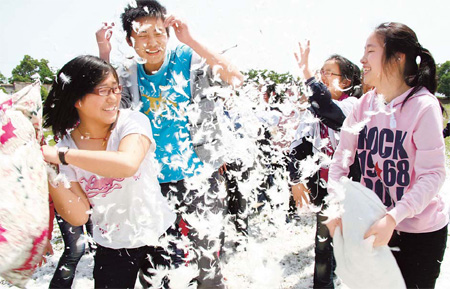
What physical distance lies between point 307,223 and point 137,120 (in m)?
3.27

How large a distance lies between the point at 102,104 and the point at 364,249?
139 centimetres

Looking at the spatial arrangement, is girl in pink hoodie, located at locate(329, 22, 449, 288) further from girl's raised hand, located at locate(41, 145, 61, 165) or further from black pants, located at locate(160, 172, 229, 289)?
girl's raised hand, located at locate(41, 145, 61, 165)

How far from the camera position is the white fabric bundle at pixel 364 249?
4.69ft

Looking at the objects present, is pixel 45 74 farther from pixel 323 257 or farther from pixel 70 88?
pixel 323 257

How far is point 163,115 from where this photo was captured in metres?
2.13

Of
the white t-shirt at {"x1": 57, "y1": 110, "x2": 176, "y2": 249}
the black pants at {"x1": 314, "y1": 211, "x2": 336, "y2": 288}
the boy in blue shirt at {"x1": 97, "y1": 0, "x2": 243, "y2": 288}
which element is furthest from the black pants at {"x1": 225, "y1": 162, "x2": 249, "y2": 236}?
the white t-shirt at {"x1": 57, "y1": 110, "x2": 176, "y2": 249}

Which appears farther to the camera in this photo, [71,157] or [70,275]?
[70,275]

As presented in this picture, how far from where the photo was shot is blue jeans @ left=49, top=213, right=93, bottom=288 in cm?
254

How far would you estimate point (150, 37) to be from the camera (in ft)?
6.98

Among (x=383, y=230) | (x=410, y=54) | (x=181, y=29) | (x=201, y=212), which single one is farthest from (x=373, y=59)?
(x=201, y=212)

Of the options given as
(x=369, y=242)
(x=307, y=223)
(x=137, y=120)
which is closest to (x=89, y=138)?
(x=137, y=120)

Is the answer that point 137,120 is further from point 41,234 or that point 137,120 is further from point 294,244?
point 294,244

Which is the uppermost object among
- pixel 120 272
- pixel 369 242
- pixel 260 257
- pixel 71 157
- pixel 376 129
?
pixel 376 129

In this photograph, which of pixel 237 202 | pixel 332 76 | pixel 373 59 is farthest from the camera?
pixel 237 202
